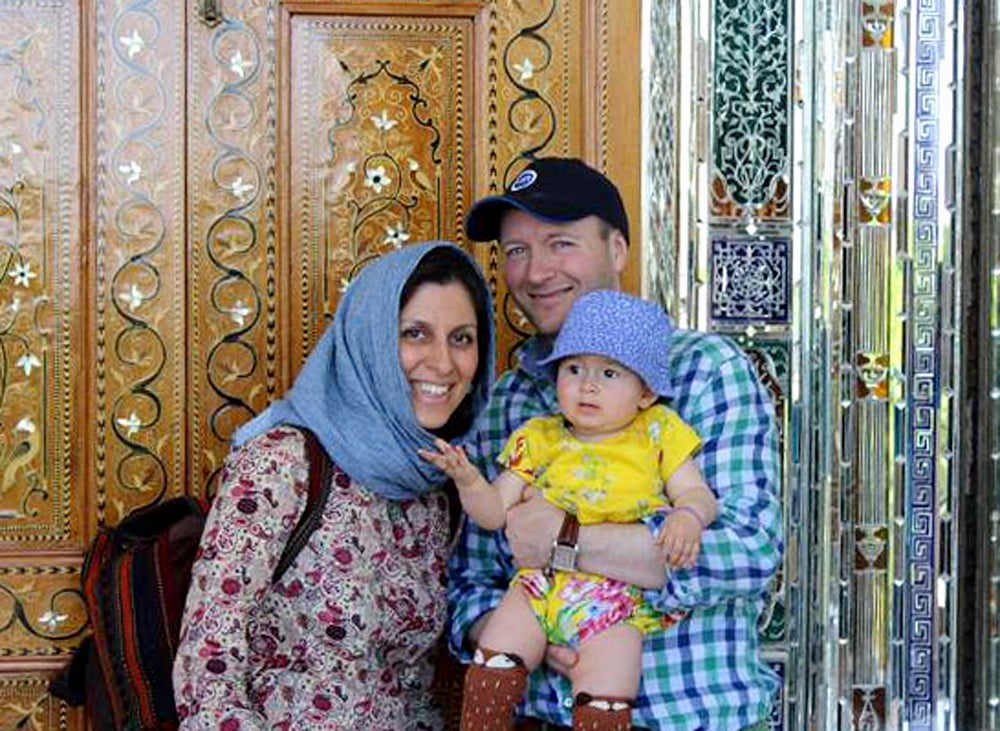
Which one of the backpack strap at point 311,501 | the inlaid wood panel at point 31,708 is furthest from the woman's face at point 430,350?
the inlaid wood panel at point 31,708

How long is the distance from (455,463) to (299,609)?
1.13ft

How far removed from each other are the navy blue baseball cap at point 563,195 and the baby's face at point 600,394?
31cm

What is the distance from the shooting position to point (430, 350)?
7.24 ft

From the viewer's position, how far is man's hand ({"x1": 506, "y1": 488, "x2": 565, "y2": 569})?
2.11 meters

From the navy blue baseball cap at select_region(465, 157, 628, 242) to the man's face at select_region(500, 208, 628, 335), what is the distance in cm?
3

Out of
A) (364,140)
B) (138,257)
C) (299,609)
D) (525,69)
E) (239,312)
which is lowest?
(299,609)

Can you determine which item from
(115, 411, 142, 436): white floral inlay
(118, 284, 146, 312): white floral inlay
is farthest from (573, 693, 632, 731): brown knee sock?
(118, 284, 146, 312): white floral inlay

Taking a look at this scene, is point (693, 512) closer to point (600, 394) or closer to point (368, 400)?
point (600, 394)

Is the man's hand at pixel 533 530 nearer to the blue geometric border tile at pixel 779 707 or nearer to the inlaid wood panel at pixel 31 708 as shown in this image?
the blue geometric border tile at pixel 779 707

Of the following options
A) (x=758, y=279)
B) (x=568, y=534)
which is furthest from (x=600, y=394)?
(x=758, y=279)

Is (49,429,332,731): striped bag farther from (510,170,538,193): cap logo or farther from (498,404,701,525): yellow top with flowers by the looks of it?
(510,170,538,193): cap logo

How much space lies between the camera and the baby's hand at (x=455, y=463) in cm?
210

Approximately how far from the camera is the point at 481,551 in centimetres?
234

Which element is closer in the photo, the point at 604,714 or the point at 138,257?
the point at 604,714
